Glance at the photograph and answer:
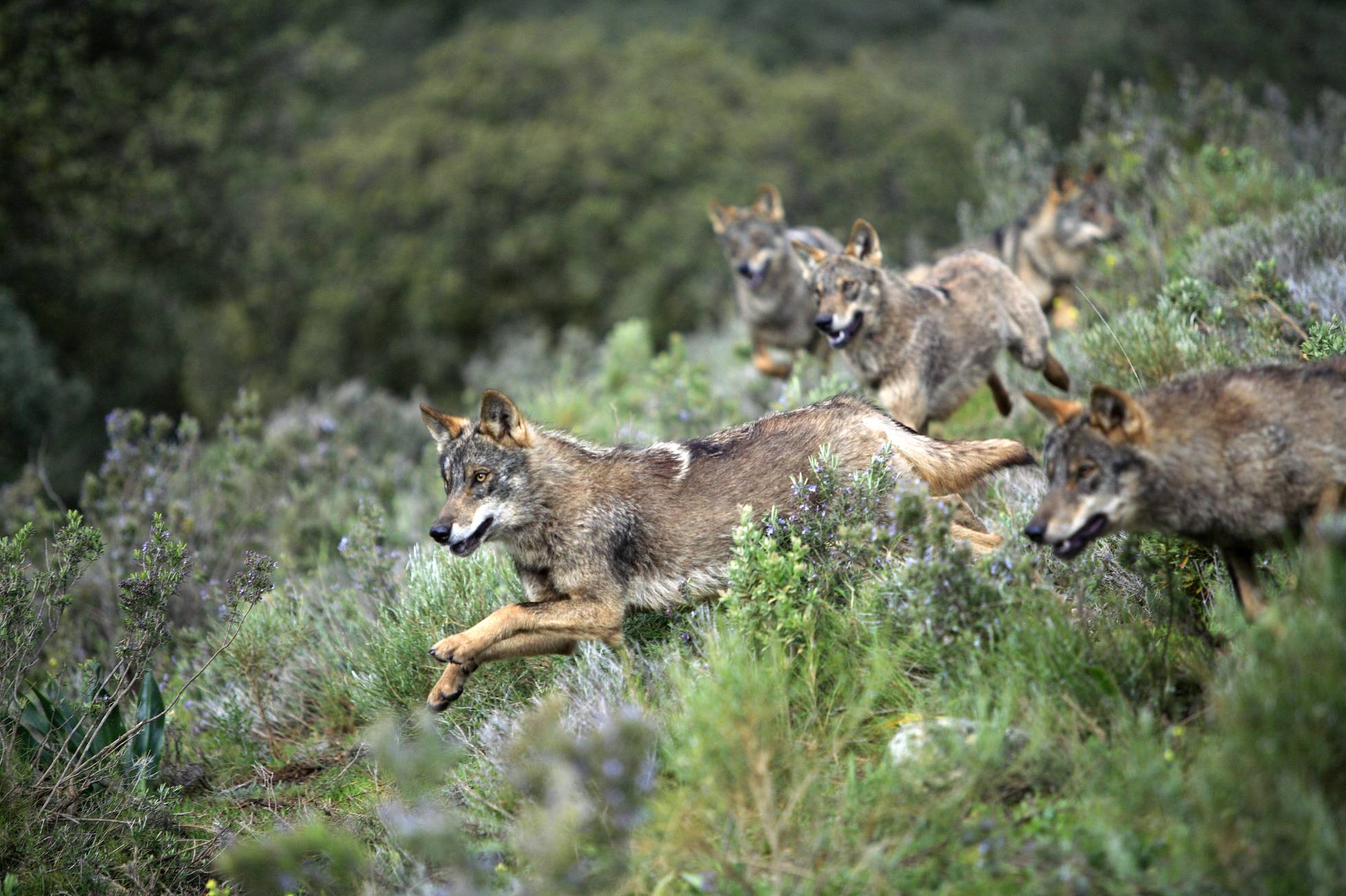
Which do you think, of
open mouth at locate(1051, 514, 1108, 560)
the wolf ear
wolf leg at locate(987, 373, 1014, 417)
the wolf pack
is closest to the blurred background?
wolf leg at locate(987, 373, 1014, 417)

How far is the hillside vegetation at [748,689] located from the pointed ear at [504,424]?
3.44 feet

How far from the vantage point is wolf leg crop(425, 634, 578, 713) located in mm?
5090

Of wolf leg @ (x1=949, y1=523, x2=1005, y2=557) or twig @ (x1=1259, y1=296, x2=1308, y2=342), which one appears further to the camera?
twig @ (x1=1259, y1=296, x2=1308, y2=342)

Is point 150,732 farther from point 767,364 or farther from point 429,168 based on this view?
point 429,168

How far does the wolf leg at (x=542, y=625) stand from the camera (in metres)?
5.03

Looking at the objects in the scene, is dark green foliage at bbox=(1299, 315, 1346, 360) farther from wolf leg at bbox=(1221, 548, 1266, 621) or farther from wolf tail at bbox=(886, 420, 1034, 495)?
wolf leg at bbox=(1221, 548, 1266, 621)

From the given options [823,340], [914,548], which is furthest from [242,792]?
[823,340]

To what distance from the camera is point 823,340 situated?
33.4ft

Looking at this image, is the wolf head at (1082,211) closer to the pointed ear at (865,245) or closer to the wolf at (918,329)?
the wolf at (918,329)

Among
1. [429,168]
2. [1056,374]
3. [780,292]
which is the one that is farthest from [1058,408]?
[429,168]

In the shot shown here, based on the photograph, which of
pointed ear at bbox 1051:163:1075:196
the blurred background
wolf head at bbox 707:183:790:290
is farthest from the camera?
the blurred background

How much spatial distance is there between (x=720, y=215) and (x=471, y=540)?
7625 mm

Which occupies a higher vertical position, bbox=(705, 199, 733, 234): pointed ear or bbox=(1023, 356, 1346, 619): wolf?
bbox=(1023, 356, 1346, 619): wolf

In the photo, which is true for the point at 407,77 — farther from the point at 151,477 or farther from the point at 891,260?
the point at 151,477
